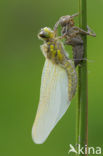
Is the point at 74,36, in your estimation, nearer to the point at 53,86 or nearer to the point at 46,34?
the point at 46,34

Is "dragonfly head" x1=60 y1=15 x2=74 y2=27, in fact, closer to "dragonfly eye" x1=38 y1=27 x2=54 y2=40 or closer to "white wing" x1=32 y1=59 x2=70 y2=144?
"dragonfly eye" x1=38 y1=27 x2=54 y2=40

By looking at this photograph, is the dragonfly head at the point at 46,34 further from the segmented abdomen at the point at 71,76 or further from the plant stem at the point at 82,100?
the plant stem at the point at 82,100

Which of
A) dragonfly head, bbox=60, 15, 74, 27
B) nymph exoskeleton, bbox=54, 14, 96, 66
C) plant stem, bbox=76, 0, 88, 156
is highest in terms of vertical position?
dragonfly head, bbox=60, 15, 74, 27

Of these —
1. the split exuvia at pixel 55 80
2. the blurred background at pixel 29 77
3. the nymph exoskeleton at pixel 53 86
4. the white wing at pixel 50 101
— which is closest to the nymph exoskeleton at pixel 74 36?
the split exuvia at pixel 55 80

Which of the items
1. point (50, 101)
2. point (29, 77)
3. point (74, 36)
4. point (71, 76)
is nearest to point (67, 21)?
point (74, 36)

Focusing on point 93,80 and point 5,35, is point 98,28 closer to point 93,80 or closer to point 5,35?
point 93,80

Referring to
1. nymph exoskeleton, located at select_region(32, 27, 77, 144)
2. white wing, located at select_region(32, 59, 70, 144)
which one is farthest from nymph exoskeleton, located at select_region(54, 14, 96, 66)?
white wing, located at select_region(32, 59, 70, 144)

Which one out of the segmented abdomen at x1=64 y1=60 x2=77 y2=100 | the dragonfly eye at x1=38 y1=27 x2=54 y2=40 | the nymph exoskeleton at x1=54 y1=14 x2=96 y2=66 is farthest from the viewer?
the dragonfly eye at x1=38 y1=27 x2=54 y2=40
